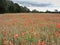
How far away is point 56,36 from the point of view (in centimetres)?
523

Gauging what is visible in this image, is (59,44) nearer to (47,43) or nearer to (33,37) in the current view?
(47,43)

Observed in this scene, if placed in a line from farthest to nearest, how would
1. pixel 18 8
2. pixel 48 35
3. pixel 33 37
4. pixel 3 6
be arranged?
pixel 3 6 → pixel 18 8 → pixel 48 35 → pixel 33 37

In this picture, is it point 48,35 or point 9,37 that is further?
point 48,35

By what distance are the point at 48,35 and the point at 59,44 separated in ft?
2.85

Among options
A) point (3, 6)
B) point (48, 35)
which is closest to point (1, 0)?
point (3, 6)

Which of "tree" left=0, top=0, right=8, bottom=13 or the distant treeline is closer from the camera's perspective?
the distant treeline

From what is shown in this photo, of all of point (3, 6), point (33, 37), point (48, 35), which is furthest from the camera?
point (3, 6)

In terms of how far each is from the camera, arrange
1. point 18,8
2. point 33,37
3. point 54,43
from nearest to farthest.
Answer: point 54,43, point 33,37, point 18,8

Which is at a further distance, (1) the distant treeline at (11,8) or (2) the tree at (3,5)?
(2) the tree at (3,5)

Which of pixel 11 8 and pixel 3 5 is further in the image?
pixel 3 5

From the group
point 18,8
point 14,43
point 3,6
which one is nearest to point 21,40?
point 14,43

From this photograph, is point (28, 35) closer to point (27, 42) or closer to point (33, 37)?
point (33, 37)

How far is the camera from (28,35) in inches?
211

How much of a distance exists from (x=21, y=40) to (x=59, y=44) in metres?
0.73
